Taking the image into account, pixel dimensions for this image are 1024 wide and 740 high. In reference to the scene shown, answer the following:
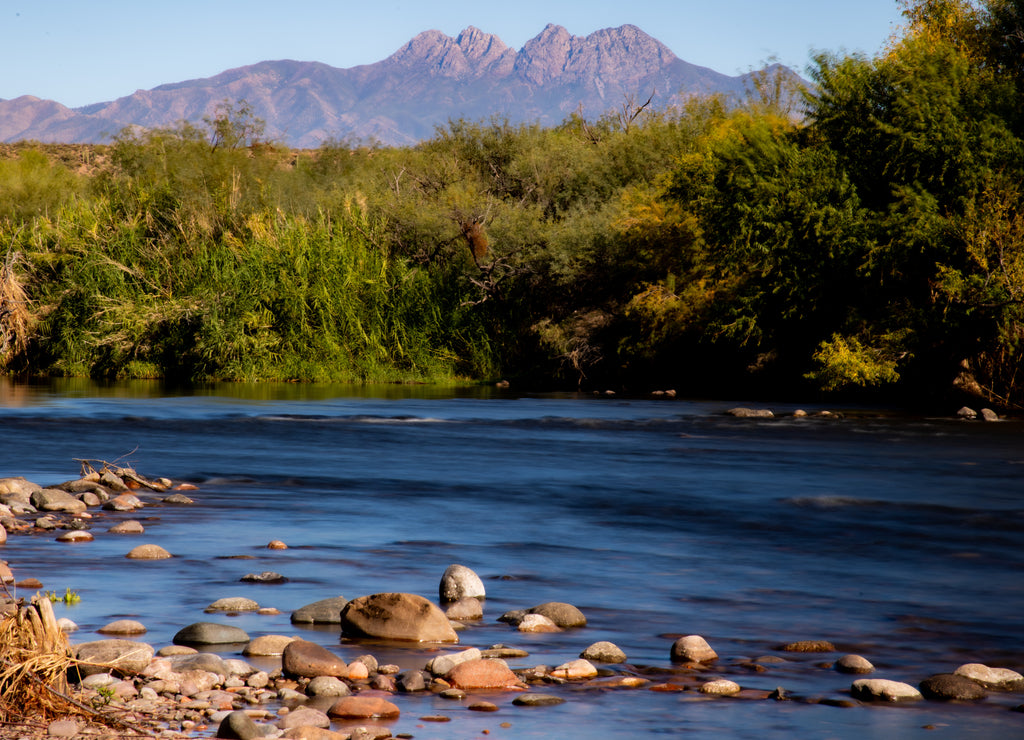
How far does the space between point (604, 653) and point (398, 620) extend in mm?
1444

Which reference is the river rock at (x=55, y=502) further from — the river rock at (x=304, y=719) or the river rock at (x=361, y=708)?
the river rock at (x=304, y=719)

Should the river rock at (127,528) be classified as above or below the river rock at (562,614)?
below

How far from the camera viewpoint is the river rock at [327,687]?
20.6ft

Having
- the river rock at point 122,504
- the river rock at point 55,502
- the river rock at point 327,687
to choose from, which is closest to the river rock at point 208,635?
the river rock at point 327,687

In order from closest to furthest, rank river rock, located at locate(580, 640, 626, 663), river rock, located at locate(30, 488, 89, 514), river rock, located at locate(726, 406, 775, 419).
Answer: river rock, located at locate(580, 640, 626, 663)
river rock, located at locate(30, 488, 89, 514)
river rock, located at locate(726, 406, 775, 419)

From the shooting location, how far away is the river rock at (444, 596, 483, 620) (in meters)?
8.31

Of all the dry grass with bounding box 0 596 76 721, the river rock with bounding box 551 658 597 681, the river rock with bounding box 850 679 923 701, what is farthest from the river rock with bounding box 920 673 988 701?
the dry grass with bounding box 0 596 76 721

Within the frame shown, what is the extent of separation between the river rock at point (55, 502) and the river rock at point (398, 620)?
621 cm

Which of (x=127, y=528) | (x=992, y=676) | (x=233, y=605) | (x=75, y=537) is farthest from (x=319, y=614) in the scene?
(x=992, y=676)

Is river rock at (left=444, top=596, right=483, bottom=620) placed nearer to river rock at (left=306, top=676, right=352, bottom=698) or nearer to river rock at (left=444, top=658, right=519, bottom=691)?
river rock at (left=444, top=658, right=519, bottom=691)

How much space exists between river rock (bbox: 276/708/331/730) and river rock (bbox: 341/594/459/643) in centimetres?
186

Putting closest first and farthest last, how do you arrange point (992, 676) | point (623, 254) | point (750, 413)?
point (992, 676) → point (750, 413) → point (623, 254)

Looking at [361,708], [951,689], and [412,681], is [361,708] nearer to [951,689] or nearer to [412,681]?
[412,681]

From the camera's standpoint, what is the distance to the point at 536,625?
800 cm
